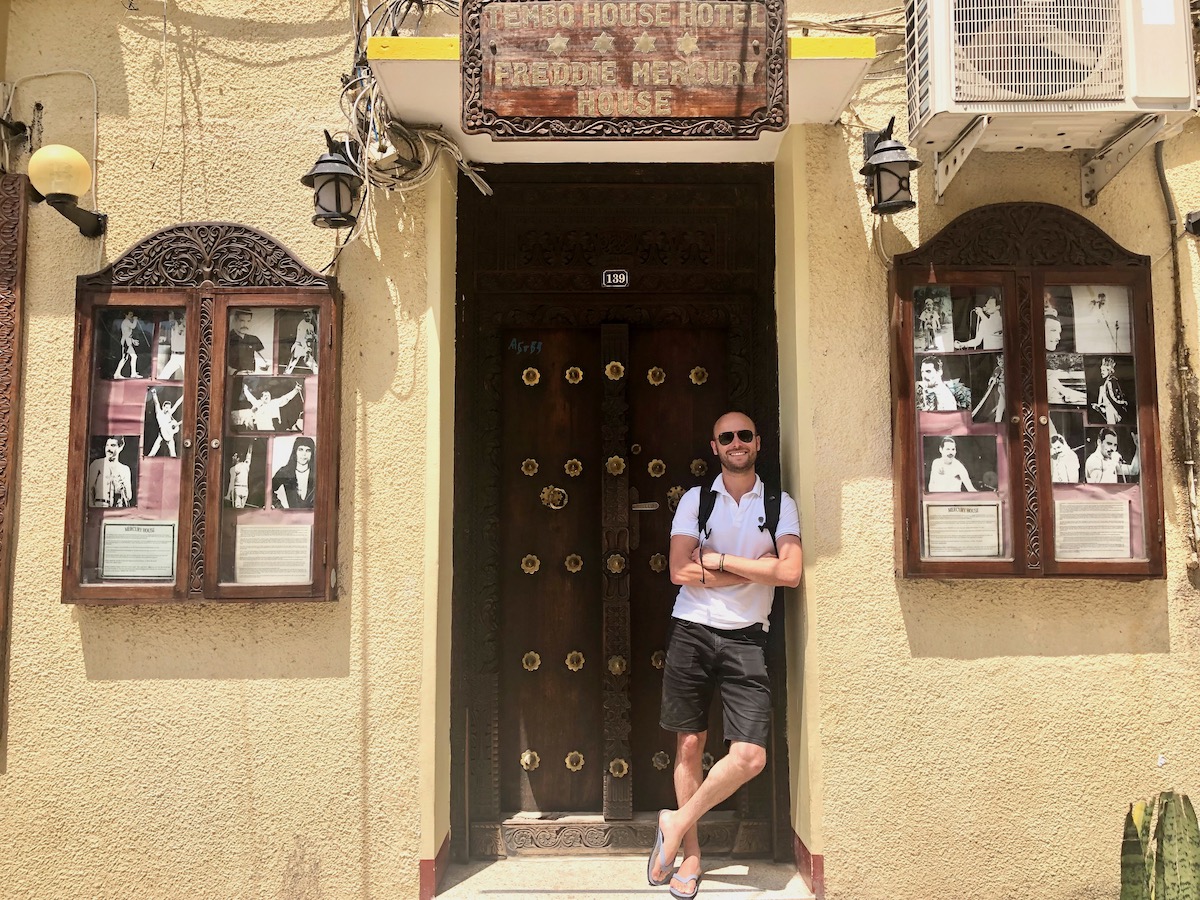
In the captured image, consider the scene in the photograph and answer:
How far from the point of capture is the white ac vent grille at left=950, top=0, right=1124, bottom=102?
362 centimetres

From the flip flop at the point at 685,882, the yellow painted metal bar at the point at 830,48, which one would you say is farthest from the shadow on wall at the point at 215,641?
the yellow painted metal bar at the point at 830,48

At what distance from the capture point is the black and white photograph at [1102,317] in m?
4.11

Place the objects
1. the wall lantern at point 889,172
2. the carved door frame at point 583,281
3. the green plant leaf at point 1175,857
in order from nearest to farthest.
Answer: the green plant leaf at point 1175,857 → the wall lantern at point 889,172 → the carved door frame at point 583,281

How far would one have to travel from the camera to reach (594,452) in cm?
466

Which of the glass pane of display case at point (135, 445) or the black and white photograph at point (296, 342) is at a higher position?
the black and white photograph at point (296, 342)

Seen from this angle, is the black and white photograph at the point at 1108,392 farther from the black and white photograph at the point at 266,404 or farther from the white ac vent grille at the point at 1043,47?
the black and white photograph at the point at 266,404

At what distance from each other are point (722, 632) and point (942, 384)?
1591 mm

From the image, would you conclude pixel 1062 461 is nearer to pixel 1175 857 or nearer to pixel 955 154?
pixel 955 154

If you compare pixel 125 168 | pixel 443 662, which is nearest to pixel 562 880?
pixel 443 662

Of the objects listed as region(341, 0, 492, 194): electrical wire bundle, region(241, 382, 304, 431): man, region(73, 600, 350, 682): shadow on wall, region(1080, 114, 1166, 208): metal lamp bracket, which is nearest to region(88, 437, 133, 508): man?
region(73, 600, 350, 682): shadow on wall

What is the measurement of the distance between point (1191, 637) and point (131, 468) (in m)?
5.05

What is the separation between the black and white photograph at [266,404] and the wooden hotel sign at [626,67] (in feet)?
4.84

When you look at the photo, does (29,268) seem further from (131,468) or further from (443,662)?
(443,662)

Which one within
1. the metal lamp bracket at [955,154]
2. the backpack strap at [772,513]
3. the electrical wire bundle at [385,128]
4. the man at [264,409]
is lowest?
the backpack strap at [772,513]
